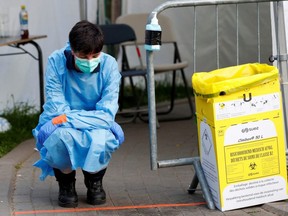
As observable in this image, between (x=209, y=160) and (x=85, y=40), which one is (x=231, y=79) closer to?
(x=209, y=160)

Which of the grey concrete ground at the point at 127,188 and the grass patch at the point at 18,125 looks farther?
the grass patch at the point at 18,125

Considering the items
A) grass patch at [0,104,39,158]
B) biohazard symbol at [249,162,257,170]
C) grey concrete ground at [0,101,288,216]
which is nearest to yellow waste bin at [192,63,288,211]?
biohazard symbol at [249,162,257,170]

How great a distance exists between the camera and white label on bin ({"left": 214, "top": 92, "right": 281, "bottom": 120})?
19.3 ft

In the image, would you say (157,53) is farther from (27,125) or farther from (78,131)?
(78,131)

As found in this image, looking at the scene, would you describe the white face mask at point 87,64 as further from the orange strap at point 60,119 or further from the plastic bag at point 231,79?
the plastic bag at point 231,79

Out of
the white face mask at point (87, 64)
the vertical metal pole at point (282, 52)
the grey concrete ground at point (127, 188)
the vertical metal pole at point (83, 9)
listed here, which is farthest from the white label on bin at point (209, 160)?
the vertical metal pole at point (83, 9)

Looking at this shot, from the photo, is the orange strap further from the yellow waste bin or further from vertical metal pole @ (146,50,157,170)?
the yellow waste bin

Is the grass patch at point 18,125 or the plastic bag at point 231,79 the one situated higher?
the plastic bag at point 231,79

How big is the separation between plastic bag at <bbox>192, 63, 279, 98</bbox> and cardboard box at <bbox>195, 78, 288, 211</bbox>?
0.16 ft

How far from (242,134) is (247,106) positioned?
19 centimetres

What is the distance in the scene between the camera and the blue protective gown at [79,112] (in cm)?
594

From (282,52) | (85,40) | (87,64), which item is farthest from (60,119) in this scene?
(282,52)

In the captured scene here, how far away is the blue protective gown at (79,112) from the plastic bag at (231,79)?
1.96ft

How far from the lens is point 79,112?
605 centimetres
